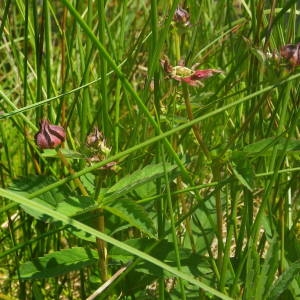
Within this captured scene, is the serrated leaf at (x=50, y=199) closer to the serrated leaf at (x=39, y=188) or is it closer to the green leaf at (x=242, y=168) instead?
the serrated leaf at (x=39, y=188)

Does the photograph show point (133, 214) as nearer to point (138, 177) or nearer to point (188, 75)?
point (138, 177)

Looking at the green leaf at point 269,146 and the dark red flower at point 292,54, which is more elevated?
the dark red flower at point 292,54

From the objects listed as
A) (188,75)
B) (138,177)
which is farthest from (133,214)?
(188,75)

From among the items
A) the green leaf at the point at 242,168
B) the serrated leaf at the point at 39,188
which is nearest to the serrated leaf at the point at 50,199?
the serrated leaf at the point at 39,188

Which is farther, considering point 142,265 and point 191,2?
point 191,2

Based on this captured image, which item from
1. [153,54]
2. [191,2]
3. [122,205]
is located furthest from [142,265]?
[191,2]

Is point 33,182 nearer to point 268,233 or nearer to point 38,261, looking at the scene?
point 38,261
